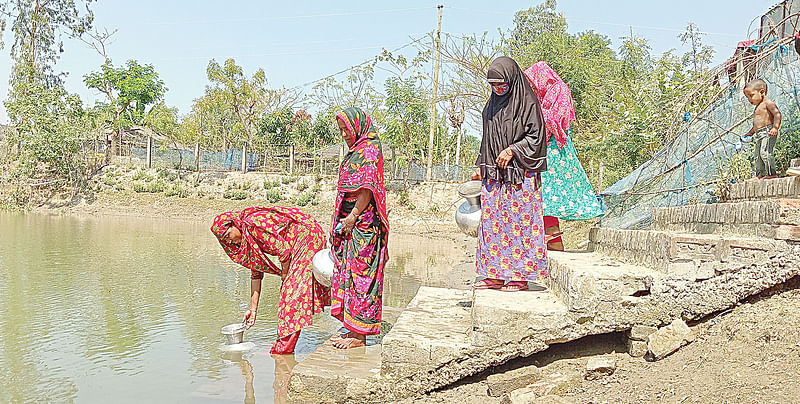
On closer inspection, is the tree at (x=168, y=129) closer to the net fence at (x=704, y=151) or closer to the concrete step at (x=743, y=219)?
the net fence at (x=704, y=151)

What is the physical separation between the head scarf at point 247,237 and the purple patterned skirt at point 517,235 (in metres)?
1.51

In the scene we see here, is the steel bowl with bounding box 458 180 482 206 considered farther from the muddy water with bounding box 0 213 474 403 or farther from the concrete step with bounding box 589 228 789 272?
the muddy water with bounding box 0 213 474 403

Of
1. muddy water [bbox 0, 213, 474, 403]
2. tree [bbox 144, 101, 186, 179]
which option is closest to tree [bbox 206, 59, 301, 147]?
tree [bbox 144, 101, 186, 179]

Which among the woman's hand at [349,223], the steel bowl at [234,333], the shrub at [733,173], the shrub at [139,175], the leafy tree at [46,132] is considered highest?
the leafy tree at [46,132]

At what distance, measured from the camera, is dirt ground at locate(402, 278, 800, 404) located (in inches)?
101


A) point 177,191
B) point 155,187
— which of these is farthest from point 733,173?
point 155,187

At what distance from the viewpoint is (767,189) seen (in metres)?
4.12

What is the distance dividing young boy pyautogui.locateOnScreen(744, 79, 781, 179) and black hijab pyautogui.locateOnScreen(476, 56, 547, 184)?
1.91 meters

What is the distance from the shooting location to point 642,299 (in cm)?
325

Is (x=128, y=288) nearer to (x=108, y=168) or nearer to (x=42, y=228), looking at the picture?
(x=42, y=228)

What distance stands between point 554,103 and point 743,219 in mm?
1510

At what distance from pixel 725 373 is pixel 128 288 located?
262 inches

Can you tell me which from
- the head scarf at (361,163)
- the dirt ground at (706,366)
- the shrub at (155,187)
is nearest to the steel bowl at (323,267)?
the head scarf at (361,163)

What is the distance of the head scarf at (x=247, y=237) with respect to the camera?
4465 millimetres
